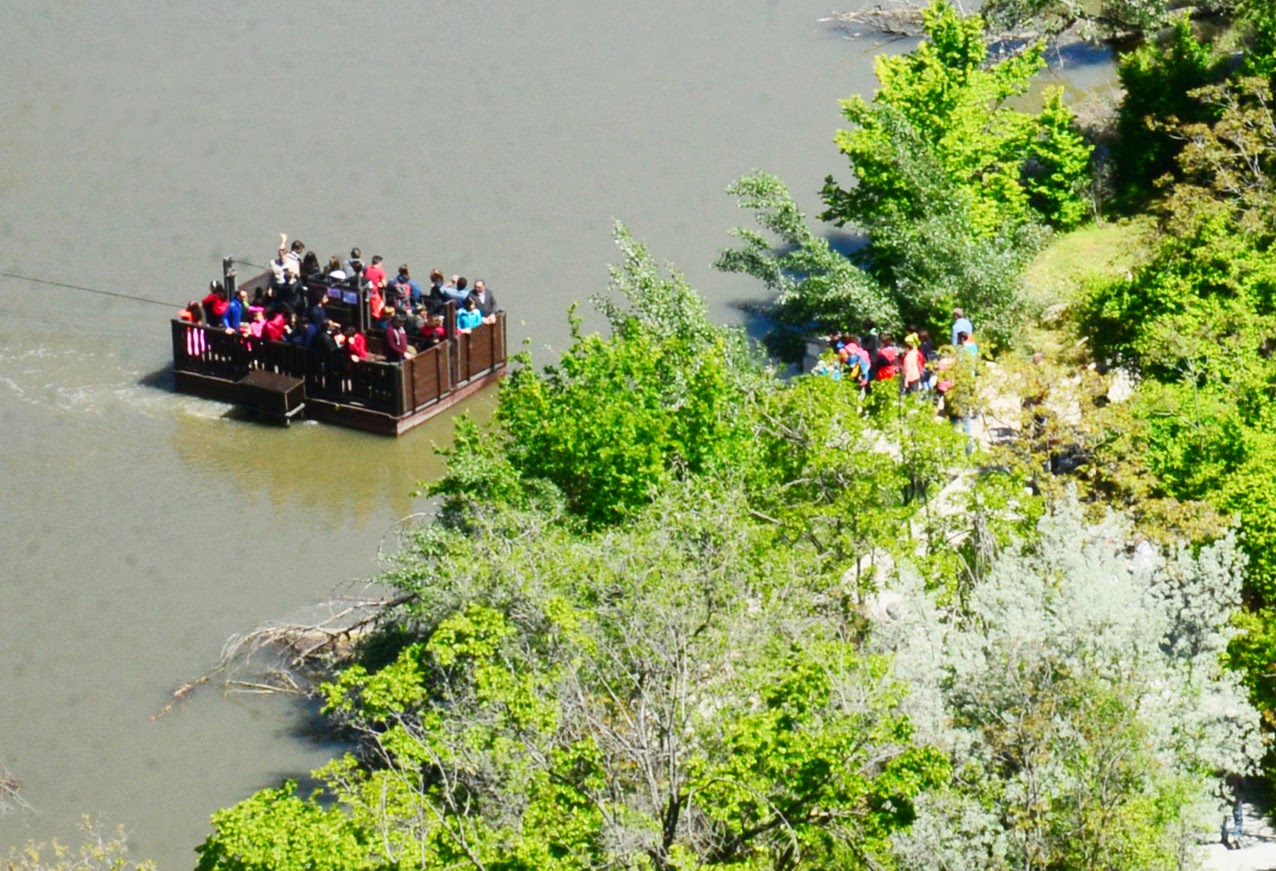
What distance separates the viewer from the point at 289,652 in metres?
23.6

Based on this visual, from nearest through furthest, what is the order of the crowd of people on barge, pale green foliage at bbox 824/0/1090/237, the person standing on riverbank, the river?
the river
the person standing on riverbank
the crowd of people on barge
pale green foliage at bbox 824/0/1090/237

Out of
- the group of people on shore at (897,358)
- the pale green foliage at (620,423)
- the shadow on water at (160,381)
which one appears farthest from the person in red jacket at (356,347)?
the group of people on shore at (897,358)

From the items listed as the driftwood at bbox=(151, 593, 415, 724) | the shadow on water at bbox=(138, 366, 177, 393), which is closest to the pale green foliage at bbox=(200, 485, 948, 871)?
the driftwood at bbox=(151, 593, 415, 724)

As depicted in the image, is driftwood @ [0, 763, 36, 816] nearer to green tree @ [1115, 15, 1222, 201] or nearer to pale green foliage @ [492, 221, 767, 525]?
pale green foliage @ [492, 221, 767, 525]

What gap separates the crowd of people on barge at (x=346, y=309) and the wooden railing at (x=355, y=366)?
121 mm

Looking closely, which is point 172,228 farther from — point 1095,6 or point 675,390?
point 1095,6

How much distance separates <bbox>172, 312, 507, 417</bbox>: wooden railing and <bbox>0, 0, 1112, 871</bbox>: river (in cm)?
63

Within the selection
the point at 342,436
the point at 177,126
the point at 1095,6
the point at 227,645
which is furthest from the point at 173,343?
the point at 1095,6

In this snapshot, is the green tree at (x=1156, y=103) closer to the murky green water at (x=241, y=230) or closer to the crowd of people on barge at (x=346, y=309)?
the murky green water at (x=241, y=230)

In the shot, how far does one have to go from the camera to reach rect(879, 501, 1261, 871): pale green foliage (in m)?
15.3

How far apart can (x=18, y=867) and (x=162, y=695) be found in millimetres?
7370

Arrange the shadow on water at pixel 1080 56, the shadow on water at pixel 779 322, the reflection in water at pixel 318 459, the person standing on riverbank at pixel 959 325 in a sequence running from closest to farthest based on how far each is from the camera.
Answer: the person standing on riverbank at pixel 959 325, the reflection in water at pixel 318 459, the shadow on water at pixel 779 322, the shadow on water at pixel 1080 56

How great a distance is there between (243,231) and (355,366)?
25.7ft

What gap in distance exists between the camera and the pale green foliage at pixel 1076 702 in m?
15.3
